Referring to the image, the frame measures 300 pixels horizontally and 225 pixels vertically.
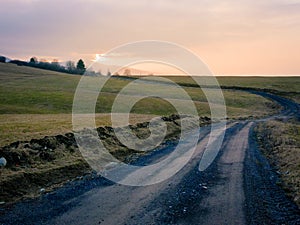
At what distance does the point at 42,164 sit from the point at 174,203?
23.6 feet

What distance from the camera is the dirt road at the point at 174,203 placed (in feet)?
28.6

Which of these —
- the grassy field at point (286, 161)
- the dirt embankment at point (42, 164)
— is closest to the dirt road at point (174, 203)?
the grassy field at point (286, 161)

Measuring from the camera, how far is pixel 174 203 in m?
9.95

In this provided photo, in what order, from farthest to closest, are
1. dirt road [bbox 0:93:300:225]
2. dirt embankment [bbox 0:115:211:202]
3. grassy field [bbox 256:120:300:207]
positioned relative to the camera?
grassy field [bbox 256:120:300:207] < dirt embankment [bbox 0:115:211:202] < dirt road [bbox 0:93:300:225]

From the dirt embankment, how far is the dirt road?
40.8 inches

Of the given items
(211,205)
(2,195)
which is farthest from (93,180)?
(211,205)

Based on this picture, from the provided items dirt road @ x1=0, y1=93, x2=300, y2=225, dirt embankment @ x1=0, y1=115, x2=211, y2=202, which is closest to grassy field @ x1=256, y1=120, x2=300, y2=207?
dirt road @ x1=0, y1=93, x2=300, y2=225

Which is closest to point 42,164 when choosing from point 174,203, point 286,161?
point 174,203

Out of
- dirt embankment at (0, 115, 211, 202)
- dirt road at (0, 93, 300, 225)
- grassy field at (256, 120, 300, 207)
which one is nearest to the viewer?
dirt road at (0, 93, 300, 225)

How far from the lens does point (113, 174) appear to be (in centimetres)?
1390

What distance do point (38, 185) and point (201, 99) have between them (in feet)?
207

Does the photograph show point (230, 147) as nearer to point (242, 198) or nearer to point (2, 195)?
point (242, 198)

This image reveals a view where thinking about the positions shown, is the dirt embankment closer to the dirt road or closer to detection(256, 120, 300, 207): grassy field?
the dirt road

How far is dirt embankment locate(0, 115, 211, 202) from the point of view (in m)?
11.6
